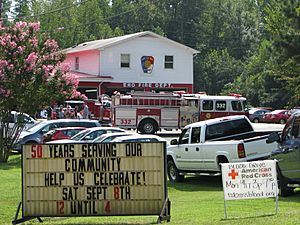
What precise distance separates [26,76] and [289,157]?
52.7 feet

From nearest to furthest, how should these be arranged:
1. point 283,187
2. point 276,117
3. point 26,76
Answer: point 283,187 → point 26,76 → point 276,117

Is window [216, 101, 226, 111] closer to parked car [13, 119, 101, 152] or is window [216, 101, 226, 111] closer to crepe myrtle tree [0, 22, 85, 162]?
parked car [13, 119, 101, 152]

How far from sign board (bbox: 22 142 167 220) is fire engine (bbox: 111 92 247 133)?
28.5 metres

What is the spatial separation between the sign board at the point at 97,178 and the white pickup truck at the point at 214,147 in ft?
23.9

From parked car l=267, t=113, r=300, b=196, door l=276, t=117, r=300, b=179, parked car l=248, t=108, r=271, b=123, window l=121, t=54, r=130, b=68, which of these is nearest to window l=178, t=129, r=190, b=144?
parked car l=267, t=113, r=300, b=196

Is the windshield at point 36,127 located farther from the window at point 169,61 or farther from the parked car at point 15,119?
the window at point 169,61

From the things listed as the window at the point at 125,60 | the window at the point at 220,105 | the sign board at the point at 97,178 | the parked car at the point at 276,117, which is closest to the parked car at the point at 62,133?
the window at the point at 220,105

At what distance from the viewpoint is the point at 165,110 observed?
42.0 metres

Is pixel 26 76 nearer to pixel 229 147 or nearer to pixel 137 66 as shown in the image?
pixel 229 147

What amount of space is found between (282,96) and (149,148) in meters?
59.2

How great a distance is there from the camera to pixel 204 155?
21438 mm

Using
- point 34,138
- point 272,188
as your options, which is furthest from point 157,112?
point 272,188

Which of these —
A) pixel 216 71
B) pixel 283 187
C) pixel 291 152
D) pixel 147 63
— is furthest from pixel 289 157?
pixel 216 71

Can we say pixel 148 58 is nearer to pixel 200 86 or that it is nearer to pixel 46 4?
pixel 200 86
